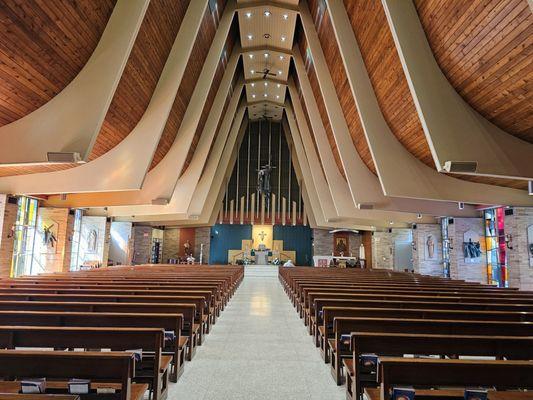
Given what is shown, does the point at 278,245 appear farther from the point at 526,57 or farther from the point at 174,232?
the point at 526,57

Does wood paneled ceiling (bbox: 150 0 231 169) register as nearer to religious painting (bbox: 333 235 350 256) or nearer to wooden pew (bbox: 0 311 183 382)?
wooden pew (bbox: 0 311 183 382)

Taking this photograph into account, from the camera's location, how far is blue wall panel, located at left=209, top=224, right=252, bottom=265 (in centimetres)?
2250

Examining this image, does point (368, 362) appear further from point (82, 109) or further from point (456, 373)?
point (82, 109)

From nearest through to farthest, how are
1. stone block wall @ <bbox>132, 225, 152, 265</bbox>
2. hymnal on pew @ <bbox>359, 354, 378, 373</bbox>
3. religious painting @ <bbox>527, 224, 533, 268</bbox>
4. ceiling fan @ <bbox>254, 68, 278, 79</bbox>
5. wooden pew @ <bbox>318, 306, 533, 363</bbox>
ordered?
hymnal on pew @ <bbox>359, 354, 378, 373</bbox> → wooden pew @ <bbox>318, 306, 533, 363</bbox> → religious painting @ <bbox>527, 224, 533, 268</bbox> → ceiling fan @ <bbox>254, 68, 278, 79</bbox> → stone block wall @ <bbox>132, 225, 152, 265</bbox>

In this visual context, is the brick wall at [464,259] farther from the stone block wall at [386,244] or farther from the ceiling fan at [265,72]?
the ceiling fan at [265,72]

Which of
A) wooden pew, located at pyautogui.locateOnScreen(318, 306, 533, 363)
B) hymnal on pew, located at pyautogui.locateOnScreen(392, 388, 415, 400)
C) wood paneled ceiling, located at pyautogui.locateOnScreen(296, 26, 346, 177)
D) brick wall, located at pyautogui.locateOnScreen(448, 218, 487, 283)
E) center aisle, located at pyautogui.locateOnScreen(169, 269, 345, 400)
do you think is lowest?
center aisle, located at pyautogui.locateOnScreen(169, 269, 345, 400)

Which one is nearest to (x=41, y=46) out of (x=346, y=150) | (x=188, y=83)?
(x=188, y=83)

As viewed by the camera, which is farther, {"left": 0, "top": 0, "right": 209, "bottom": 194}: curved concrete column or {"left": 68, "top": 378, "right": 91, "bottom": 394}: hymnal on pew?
{"left": 0, "top": 0, "right": 209, "bottom": 194}: curved concrete column

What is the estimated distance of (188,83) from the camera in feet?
32.6

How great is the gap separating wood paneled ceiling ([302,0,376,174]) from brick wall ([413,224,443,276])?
15.3 ft

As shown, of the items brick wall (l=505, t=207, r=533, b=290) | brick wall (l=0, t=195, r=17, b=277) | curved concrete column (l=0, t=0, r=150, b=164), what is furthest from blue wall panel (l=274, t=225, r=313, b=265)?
curved concrete column (l=0, t=0, r=150, b=164)

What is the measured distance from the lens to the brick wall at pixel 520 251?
8.36 metres

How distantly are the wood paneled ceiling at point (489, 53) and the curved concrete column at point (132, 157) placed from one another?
195 inches

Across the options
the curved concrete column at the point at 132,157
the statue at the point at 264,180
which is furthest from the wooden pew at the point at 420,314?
the statue at the point at 264,180
